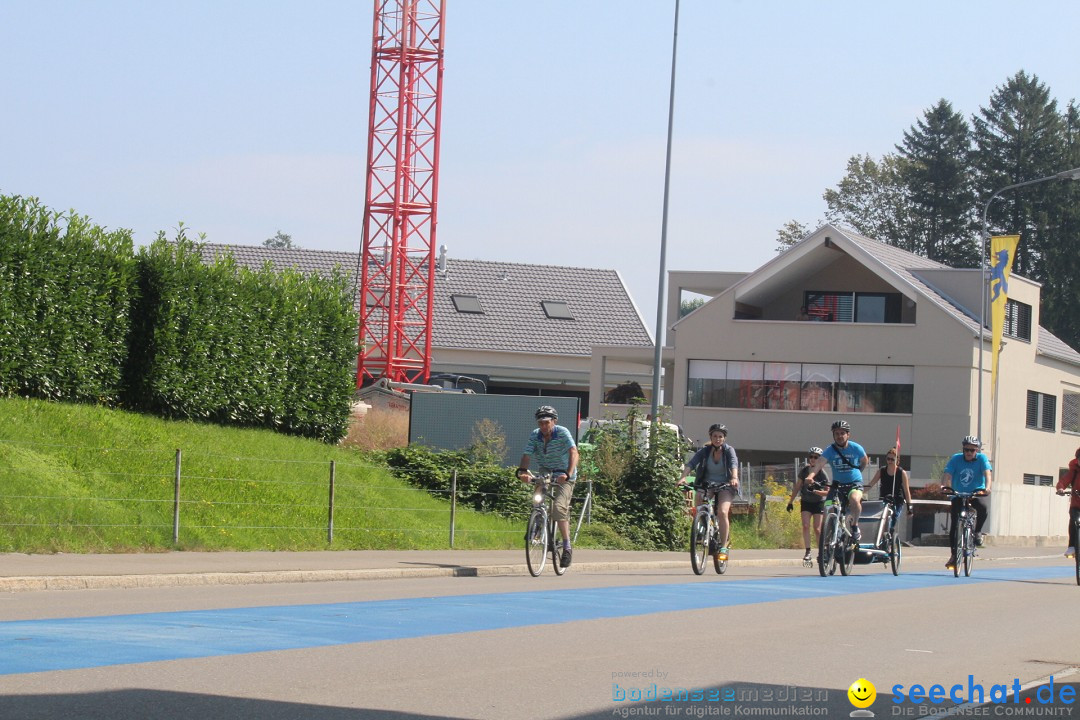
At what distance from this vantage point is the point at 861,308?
50906 millimetres

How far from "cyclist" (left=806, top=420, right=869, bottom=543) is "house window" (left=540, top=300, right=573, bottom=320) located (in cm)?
4343

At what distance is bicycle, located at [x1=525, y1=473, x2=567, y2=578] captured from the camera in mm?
15961

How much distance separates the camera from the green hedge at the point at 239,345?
73.0 ft

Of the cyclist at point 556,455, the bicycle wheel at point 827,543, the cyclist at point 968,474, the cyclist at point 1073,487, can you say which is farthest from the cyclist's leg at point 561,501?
the cyclist at point 1073,487

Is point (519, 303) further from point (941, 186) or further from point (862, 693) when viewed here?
point (862, 693)

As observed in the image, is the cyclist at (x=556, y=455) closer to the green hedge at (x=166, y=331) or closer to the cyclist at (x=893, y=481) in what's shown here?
the cyclist at (x=893, y=481)

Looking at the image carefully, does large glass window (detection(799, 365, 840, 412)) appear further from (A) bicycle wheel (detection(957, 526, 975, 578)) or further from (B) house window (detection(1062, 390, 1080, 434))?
(A) bicycle wheel (detection(957, 526, 975, 578))

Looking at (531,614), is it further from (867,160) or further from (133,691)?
(867,160)

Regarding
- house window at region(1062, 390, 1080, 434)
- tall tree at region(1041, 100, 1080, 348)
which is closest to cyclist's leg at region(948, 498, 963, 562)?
house window at region(1062, 390, 1080, 434)

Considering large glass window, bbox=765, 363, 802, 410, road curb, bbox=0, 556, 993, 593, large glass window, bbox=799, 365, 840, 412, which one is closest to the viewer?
road curb, bbox=0, 556, 993, 593

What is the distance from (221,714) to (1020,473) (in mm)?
49635

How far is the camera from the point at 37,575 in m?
12.8

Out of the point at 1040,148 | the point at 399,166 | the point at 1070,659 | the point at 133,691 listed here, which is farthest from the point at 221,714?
the point at 1040,148

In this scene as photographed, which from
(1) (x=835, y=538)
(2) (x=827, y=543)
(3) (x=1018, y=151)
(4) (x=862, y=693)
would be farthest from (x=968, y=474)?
(3) (x=1018, y=151)
